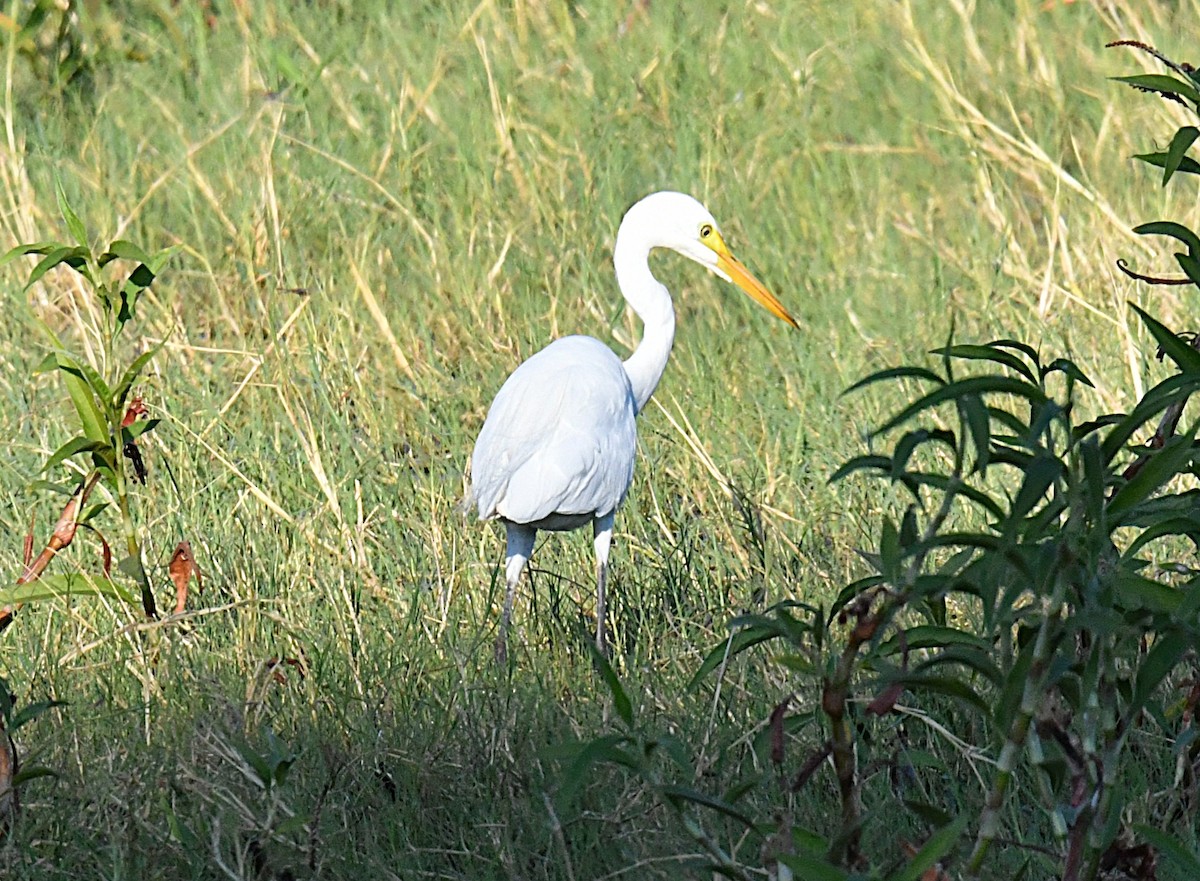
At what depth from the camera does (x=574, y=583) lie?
3457 millimetres

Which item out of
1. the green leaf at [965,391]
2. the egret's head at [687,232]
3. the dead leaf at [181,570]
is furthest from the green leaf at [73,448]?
the green leaf at [965,391]

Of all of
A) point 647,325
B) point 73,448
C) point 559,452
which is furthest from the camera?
point 647,325

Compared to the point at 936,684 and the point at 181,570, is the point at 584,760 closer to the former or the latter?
the point at 936,684

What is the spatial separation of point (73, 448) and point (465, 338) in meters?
2.03

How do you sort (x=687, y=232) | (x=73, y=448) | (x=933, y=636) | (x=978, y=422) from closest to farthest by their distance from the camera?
1. (x=978, y=422)
2. (x=933, y=636)
3. (x=73, y=448)
4. (x=687, y=232)

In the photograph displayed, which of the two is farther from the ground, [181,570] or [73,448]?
[73,448]

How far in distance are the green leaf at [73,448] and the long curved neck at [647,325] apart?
1347 mm

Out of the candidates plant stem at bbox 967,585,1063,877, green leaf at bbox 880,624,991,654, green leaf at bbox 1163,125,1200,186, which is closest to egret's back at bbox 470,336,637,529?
green leaf at bbox 880,624,991,654

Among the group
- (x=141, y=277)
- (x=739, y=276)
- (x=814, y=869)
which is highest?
(x=141, y=277)

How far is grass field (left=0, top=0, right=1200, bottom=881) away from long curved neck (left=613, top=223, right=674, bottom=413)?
0.15 meters

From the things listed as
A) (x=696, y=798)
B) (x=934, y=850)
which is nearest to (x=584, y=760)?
(x=696, y=798)

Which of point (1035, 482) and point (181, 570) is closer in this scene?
point (1035, 482)

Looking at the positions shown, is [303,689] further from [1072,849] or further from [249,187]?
[249,187]

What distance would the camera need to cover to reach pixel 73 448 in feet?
8.92
